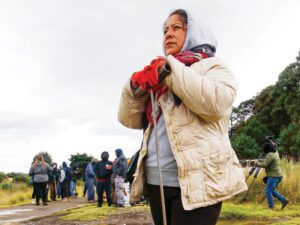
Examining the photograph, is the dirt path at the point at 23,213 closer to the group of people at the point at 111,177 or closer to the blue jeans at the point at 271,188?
the group of people at the point at 111,177

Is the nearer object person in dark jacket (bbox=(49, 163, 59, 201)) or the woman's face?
the woman's face

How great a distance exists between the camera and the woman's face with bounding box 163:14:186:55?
230 cm

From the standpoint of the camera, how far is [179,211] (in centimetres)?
199

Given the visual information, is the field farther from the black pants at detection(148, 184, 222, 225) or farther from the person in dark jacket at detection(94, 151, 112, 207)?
the black pants at detection(148, 184, 222, 225)

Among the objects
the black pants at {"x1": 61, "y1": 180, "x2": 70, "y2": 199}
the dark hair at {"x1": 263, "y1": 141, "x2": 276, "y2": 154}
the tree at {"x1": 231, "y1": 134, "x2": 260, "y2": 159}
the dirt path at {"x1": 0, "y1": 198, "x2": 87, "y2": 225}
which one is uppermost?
the tree at {"x1": 231, "y1": 134, "x2": 260, "y2": 159}

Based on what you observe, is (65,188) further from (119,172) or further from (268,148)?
(268,148)

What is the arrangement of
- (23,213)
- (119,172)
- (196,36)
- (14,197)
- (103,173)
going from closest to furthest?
(196,36) → (119,172) → (23,213) → (103,173) → (14,197)

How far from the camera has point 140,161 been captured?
221cm

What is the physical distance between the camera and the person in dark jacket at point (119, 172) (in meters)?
11.4

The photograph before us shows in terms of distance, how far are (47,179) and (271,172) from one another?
280 inches

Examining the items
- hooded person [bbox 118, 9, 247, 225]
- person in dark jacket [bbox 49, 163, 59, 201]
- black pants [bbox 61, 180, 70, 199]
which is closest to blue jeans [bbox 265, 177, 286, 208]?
hooded person [bbox 118, 9, 247, 225]

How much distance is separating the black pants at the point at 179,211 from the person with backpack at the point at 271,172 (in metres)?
8.06

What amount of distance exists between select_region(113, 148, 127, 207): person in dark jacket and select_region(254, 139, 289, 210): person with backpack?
342 cm

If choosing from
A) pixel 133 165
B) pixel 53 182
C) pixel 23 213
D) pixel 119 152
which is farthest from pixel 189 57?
pixel 53 182
